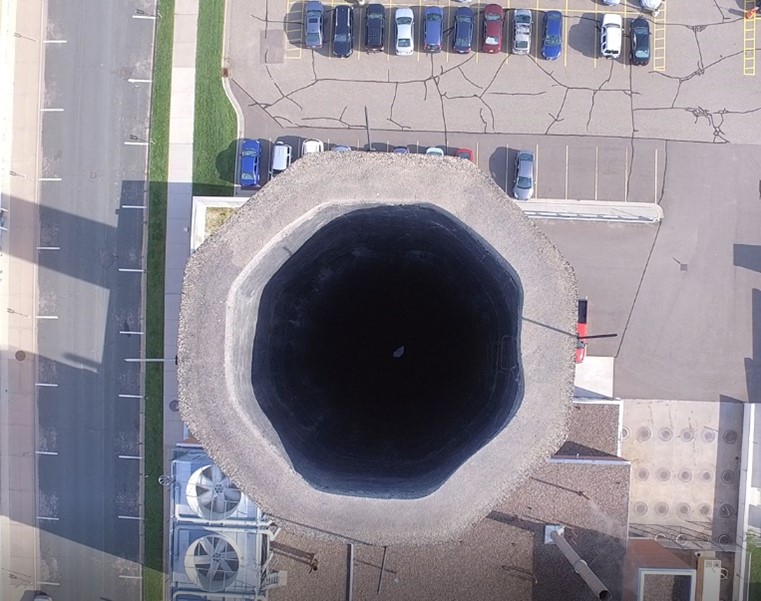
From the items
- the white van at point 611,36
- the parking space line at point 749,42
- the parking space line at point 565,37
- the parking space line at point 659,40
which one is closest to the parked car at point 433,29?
the parking space line at point 565,37

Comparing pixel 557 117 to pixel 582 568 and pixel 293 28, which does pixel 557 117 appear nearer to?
pixel 293 28

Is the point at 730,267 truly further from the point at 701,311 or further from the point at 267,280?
the point at 267,280

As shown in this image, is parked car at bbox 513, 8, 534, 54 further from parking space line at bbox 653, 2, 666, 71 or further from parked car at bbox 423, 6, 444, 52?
parking space line at bbox 653, 2, 666, 71

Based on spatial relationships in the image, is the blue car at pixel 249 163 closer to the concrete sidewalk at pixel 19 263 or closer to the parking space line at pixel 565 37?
the concrete sidewalk at pixel 19 263

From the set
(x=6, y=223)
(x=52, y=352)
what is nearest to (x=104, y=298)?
(x=52, y=352)

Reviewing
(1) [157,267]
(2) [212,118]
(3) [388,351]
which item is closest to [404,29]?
(2) [212,118]
